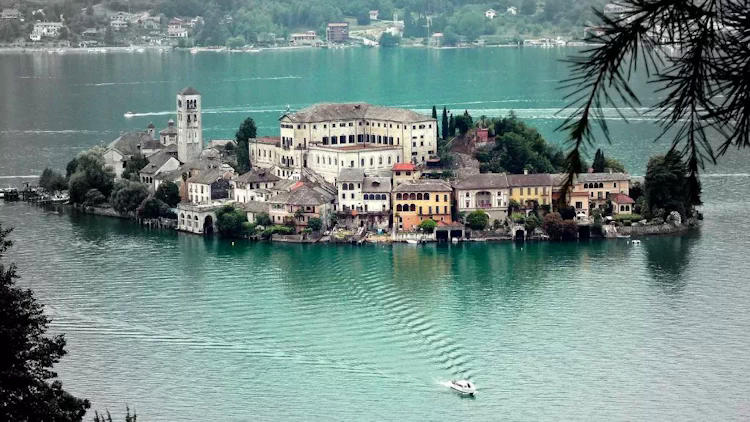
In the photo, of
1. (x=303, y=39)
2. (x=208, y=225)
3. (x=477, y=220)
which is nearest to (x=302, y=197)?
(x=208, y=225)

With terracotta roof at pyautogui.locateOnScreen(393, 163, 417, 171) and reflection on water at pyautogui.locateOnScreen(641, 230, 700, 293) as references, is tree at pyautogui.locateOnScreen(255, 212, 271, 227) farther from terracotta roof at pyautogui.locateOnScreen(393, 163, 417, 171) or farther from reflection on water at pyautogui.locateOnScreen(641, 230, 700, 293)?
reflection on water at pyautogui.locateOnScreen(641, 230, 700, 293)

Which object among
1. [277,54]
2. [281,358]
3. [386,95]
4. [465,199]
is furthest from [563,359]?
[277,54]

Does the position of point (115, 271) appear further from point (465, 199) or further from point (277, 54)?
point (277, 54)

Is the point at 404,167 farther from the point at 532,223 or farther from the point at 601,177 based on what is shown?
the point at 601,177

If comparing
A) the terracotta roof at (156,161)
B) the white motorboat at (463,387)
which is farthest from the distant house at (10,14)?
the white motorboat at (463,387)

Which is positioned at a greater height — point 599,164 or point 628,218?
point 599,164

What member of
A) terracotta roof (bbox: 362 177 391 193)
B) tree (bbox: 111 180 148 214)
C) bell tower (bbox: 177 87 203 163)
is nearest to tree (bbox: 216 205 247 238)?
terracotta roof (bbox: 362 177 391 193)
